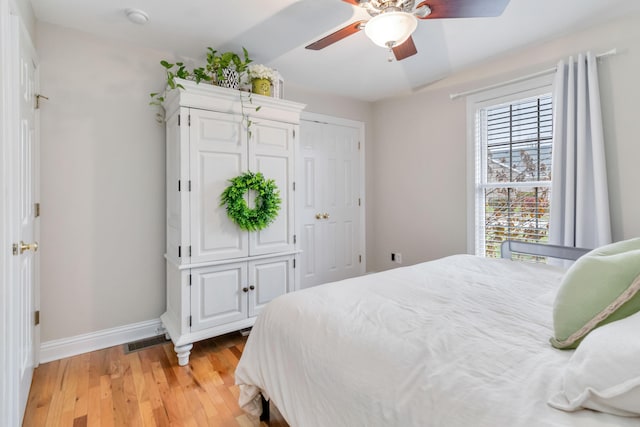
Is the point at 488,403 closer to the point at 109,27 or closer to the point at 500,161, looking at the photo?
the point at 500,161

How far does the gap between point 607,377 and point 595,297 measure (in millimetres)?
334

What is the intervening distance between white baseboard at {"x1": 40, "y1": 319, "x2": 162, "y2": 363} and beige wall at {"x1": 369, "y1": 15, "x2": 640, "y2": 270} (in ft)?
8.84

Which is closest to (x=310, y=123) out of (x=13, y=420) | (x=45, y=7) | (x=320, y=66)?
(x=320, y=66)

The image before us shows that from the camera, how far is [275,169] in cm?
265

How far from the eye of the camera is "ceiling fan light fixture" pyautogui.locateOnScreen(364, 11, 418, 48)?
→ 1.51 meters

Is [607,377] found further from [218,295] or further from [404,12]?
[218,295]

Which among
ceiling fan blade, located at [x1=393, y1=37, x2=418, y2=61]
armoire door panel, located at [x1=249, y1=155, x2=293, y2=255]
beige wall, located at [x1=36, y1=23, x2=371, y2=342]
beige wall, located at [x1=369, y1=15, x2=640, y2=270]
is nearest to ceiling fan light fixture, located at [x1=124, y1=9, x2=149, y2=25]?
beige wall, located at [x1=36, y1=23, x2=371, y2=342]

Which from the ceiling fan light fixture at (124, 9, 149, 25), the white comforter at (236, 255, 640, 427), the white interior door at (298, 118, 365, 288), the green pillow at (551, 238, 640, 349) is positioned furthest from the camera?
the white interior door at (298, 118, 365, 288)

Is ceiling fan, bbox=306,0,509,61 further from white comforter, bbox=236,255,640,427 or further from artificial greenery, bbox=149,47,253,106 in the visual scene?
white comforter, bbox=236,255,640,427

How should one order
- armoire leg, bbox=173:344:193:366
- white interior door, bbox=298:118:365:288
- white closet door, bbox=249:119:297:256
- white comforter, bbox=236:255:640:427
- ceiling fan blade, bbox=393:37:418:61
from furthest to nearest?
white interior door, bbox=298:118:365:288
white closet door, bbox=249:119:297:256
armoire leg, bbox=173:344:193:366
ceiling fan blade, bbox=393:37:418:61
white comforter, bbox=236:255:640:427

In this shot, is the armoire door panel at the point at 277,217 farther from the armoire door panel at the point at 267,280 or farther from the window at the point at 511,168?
the window at the point at 511,168

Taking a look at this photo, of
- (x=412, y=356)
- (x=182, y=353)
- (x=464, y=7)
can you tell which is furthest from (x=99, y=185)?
(x=464, y=7)

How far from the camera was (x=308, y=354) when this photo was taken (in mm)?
1130

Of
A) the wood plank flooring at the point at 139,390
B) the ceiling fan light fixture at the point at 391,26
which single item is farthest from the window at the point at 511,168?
the wood plank flooring at the point at 139,390
